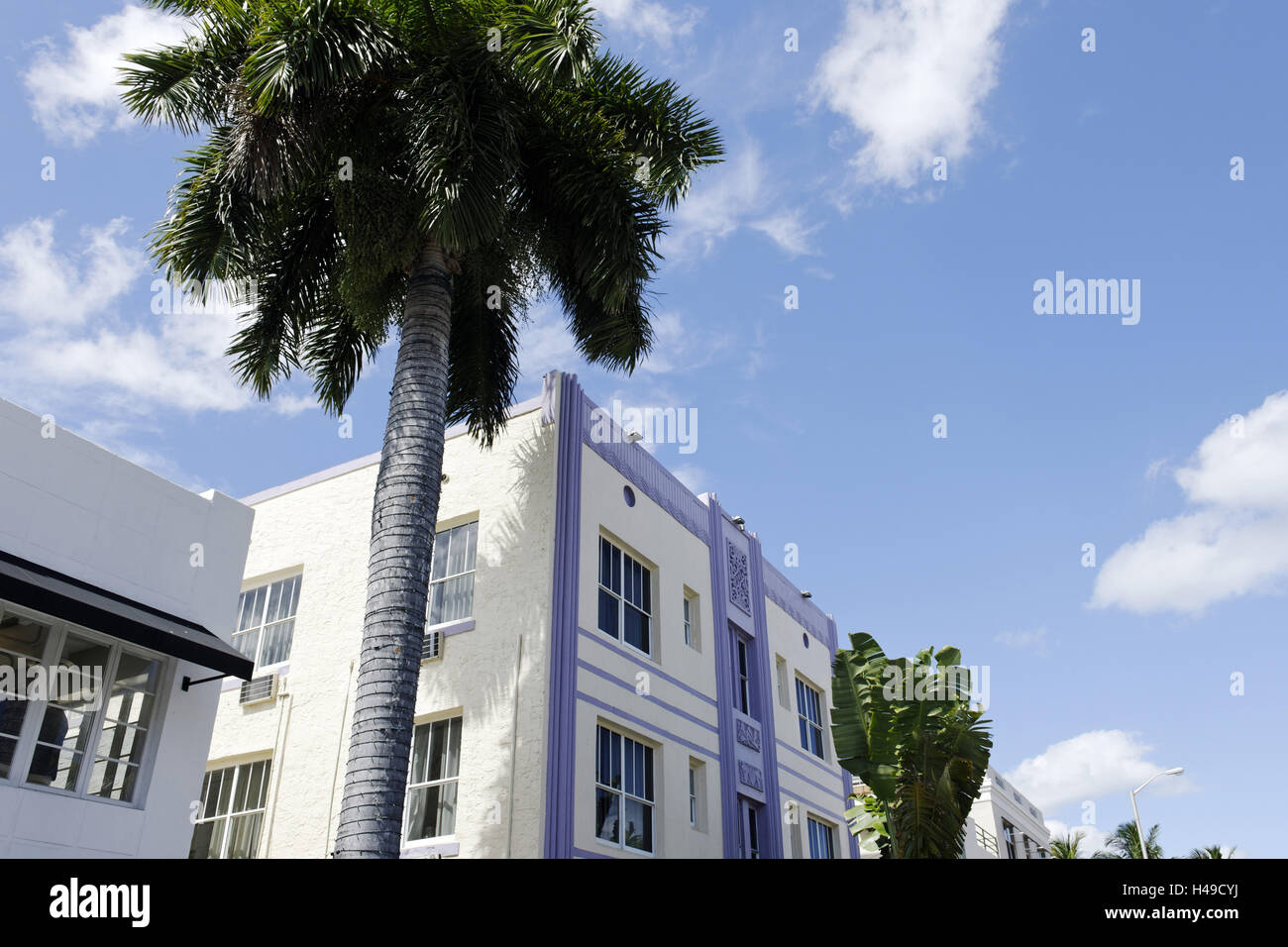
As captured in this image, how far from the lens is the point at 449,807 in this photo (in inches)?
585

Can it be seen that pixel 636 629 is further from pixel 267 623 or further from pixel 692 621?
pixel 267 623

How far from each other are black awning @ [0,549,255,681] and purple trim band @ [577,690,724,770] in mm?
5499

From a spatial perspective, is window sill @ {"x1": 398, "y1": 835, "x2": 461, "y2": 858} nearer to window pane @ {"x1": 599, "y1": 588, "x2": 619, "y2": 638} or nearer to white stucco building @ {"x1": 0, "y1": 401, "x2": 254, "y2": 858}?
white stucco building @ {"x1": 0, "y1": 401, "x2": 254, "y2": 858}

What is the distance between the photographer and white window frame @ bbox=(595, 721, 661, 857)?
1559 cm

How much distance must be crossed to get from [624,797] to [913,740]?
4589 millimetres

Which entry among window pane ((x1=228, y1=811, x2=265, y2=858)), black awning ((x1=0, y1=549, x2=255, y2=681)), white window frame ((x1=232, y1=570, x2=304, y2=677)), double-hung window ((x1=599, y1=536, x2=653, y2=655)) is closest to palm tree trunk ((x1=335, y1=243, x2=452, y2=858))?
black awning ((x1=0, y1=549, x2=255, y2=681))

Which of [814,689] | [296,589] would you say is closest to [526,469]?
[296,589]

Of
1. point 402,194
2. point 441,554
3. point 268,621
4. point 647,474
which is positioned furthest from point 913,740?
point 268,621

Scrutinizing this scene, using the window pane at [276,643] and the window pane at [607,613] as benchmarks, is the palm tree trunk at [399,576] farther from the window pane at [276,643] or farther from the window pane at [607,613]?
the window pane at [276,643]

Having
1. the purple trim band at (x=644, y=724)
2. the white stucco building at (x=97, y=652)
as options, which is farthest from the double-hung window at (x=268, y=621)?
the white stucco building at (x=97, y=652)

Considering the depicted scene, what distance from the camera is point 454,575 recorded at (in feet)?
55.7
